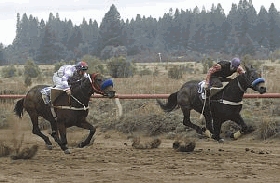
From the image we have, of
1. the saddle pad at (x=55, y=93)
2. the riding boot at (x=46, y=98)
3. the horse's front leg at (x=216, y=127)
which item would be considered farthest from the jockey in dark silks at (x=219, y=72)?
the riding boot at (x=46, y=98)

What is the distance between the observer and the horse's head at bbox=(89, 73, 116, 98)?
35.9ft

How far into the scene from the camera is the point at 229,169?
348 inches

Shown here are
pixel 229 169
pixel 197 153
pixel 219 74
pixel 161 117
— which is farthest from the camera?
pixel 161 117

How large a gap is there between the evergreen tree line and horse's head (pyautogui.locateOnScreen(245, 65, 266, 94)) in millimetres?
70306

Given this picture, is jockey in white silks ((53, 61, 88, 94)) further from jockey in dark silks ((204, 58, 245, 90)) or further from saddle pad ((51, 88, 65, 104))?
jockey in dark silks ((204, 58, 245, 90))

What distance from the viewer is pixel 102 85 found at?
36.0 ft

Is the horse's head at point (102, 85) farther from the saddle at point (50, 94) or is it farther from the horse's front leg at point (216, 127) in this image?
the horse's front leg at point (216, 127)

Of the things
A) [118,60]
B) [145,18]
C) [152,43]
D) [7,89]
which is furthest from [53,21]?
[7,89]

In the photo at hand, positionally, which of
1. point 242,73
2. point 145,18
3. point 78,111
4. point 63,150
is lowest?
point 63,150

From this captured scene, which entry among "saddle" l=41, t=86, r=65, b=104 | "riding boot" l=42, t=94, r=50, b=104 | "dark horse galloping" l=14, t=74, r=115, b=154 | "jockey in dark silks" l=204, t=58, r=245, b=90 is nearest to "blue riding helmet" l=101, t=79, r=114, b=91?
"dark horse galloping" l=14, t=74, r=115, b=154

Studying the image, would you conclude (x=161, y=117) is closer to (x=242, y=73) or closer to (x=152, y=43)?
(x=242, y=73)

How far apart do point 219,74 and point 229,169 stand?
4.04 metres

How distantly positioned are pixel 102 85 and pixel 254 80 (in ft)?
10.1

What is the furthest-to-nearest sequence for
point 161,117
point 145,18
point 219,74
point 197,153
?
point 145,18
point 161,117
point 219,74
point 197,153
